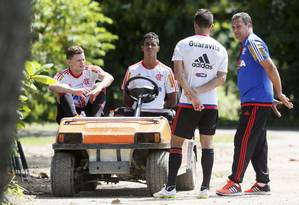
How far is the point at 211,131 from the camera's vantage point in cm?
896

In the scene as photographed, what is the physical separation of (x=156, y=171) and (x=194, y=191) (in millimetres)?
1030

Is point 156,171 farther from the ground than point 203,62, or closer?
closer

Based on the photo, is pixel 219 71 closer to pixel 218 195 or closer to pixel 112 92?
pixel 218 195

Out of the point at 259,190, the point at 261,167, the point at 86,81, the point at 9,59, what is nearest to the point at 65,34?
the point at 86,81

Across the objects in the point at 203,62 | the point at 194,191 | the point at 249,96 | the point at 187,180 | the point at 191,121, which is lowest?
the point at 194,191

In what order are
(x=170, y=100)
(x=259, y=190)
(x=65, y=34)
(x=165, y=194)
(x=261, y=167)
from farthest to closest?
1. (x=65, y=34)
2. (x=170, y=100)
3. (x=261, y=167)
4. (x=259, y=190)
5. (x=165, y=194)

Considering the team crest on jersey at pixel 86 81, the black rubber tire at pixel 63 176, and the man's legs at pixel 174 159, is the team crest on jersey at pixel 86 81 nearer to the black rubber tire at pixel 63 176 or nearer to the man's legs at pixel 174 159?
the black rubber tire at pixel 63 176

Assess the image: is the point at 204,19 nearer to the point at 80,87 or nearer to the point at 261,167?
the point at 261,167

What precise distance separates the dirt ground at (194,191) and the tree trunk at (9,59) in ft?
16.6

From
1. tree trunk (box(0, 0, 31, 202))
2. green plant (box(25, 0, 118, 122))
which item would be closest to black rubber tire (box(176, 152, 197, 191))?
tree trunk (box(0, 0, 31, 202))

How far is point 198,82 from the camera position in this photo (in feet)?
29.3

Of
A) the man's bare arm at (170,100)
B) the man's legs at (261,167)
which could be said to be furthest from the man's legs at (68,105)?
the man's legs at (261,167)

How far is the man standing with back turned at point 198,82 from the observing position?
29.0 feet

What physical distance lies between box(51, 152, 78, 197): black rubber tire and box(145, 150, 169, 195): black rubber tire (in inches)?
30.7
